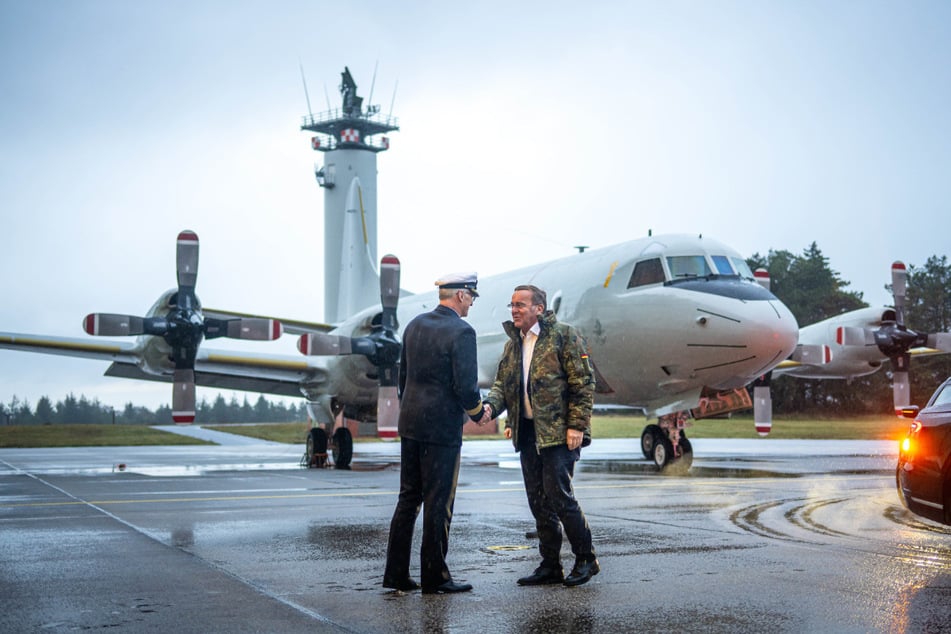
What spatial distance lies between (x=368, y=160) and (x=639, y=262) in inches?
1542

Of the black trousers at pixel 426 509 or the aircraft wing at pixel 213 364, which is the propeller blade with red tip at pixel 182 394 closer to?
the aircraft wing at pixel 213 364

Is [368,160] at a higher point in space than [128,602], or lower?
higher

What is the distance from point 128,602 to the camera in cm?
527

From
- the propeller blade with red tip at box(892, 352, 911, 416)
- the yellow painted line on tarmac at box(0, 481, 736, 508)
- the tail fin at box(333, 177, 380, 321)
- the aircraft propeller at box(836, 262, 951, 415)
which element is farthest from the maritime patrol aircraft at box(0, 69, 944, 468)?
the tail fin at box(333, 177, 380, 321)

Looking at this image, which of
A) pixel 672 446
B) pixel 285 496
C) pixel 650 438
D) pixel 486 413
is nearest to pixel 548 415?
pixel 486 413

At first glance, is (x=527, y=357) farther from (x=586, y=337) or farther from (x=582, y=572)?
(x=586, y=337)

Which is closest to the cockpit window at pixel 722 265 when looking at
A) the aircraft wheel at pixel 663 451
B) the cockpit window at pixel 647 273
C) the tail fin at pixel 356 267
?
the cockpit window at pixel 647 273

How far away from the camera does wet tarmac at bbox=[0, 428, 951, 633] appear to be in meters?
4.86

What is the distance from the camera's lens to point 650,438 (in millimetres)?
19984

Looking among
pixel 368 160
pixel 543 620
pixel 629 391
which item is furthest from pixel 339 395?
pixel 368 160

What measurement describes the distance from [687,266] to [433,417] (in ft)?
38.0

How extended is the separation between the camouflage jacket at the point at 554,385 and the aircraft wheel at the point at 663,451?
1140 cm

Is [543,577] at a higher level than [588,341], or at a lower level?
lower

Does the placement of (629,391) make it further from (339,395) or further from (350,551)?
(350,551)
